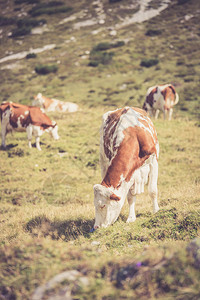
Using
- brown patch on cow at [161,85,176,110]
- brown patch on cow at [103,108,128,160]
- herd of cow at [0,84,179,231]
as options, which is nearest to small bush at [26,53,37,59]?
brown patch on cow at [161,85,176,110]

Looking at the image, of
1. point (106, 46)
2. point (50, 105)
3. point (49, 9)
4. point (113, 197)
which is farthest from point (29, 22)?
point (113, 197)

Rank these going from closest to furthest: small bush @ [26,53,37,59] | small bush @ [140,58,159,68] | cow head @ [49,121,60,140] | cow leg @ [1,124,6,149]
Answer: cow leg @ [1,124,6,149] → cow head @ [49,121,60,140] → small bush @ [140,58,159,68] → small bush @ [26,53,37,59]

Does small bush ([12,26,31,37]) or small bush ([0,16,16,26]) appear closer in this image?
small bush ([12,26,31,37])

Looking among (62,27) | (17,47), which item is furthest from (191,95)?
(62,27)

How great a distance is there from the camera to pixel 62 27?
197 ft

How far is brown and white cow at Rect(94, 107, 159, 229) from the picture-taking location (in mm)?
4934

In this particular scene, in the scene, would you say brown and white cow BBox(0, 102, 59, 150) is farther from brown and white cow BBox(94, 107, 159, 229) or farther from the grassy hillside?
brown and white cow BBox(94, 107, 159, 229)

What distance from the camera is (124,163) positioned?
531 cm

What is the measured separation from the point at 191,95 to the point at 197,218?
896 inches

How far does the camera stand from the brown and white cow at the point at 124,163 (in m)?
4.93

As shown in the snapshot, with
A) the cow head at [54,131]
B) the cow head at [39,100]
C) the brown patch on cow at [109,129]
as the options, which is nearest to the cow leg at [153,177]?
the brown patch on cow at [109,129]

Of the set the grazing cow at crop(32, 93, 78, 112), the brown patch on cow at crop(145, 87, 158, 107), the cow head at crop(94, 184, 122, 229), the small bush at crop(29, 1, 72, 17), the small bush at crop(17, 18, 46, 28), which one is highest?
the small bush at crop(29, 1, 72, 17)

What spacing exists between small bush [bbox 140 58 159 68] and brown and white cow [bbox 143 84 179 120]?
18060mm

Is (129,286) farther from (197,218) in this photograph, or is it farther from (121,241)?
(197,218)
